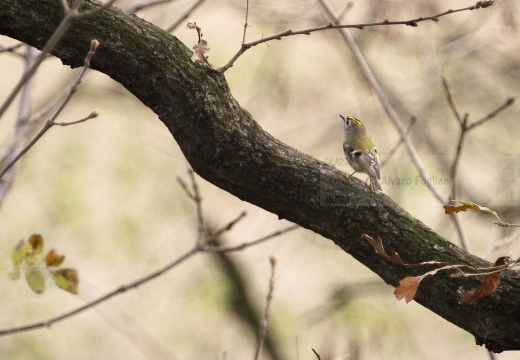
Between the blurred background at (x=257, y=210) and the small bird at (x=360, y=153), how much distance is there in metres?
1.76

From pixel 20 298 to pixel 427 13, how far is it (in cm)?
497

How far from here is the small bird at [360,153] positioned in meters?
3.09

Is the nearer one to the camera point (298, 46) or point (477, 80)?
point (477, 80)

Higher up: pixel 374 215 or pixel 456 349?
pixel 456 349

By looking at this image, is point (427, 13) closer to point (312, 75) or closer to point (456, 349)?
point (312, 75)

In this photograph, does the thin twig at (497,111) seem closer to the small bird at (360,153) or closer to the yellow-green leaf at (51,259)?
the small bird at (360,153)

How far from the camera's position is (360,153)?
3291mm

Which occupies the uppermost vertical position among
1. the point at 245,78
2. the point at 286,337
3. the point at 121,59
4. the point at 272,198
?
the point at 245,78

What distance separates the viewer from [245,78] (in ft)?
21.4

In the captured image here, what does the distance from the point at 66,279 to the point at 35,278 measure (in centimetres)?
11

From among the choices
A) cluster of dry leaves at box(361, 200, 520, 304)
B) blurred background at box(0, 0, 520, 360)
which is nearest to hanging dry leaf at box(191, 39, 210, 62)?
cluster of dry leaves at box(361, 200, 520, 304)

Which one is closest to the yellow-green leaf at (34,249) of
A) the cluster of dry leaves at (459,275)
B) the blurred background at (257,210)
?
the cluster of dry leaves at (459,275)

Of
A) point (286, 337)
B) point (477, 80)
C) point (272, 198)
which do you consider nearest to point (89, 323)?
point (286, 337)

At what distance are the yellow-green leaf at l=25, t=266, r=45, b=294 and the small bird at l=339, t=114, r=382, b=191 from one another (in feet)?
4.92
